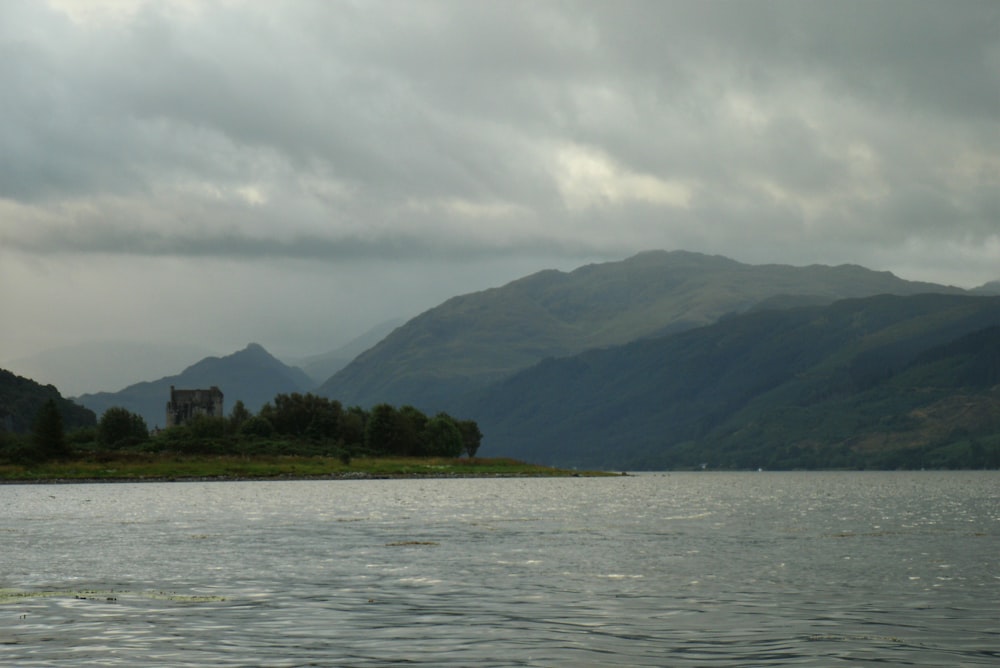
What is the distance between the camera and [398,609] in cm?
4103

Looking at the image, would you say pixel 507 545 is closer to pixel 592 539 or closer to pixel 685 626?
pixel 592 539

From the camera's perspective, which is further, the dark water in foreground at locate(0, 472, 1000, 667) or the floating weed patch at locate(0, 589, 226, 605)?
the floating weed patch at locate(0, 589, 226, 605)

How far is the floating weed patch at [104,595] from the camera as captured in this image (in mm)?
43688

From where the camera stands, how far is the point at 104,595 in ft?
149

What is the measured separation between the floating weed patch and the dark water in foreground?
0.54 feet

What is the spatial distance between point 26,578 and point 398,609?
20835mm

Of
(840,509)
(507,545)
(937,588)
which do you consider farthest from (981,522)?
(937,588)

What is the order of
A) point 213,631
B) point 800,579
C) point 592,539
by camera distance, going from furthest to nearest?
point 592,539 → point 800,579 → point 213,631

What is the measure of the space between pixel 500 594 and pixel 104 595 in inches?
625

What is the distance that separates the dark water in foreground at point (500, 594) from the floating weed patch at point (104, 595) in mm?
164

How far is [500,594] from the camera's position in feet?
148

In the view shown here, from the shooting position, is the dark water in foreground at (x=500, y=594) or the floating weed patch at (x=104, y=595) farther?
the floating weed patch at (x=104, y=595)

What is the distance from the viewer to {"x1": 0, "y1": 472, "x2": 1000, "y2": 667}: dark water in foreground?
105 ft

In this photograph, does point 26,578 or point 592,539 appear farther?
point 592,539
